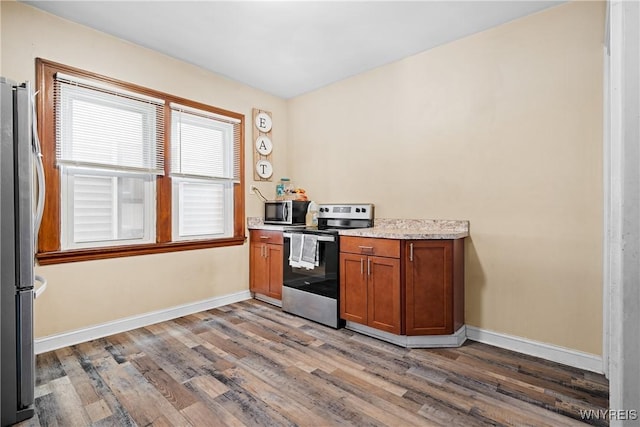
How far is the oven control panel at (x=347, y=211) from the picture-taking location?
3455mm

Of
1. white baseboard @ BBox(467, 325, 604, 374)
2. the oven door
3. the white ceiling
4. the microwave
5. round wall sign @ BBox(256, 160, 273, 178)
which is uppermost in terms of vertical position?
the white ceiling

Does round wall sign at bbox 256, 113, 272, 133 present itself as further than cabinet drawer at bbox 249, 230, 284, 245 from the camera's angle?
Yes

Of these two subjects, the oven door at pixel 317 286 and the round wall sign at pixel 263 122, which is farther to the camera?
the round wall sign at pixel 263 122

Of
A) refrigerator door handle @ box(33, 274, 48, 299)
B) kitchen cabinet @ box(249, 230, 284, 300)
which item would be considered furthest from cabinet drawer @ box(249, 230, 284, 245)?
refrigerator door handle @ box(33, 274, 48, 299)

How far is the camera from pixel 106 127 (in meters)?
2.84

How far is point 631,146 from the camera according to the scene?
97 centimetres

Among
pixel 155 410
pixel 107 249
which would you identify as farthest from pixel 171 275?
pixel 155 410

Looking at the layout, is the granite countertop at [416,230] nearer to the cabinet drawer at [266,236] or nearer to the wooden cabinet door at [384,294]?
the wooden cabinet door at [384,294]

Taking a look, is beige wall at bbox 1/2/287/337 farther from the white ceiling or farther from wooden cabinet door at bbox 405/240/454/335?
wooden cabinet door at bbox 405/240/454/335

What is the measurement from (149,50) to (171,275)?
2.29 metres

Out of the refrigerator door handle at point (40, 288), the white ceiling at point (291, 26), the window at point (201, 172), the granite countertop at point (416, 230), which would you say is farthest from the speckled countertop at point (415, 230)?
the refrigerator door handle at point (40, 288)

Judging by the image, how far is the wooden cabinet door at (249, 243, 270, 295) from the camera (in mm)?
3744

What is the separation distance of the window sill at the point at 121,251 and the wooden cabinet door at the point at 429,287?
2214 millimetres

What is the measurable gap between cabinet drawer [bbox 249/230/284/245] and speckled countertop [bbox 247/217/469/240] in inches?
3.7
